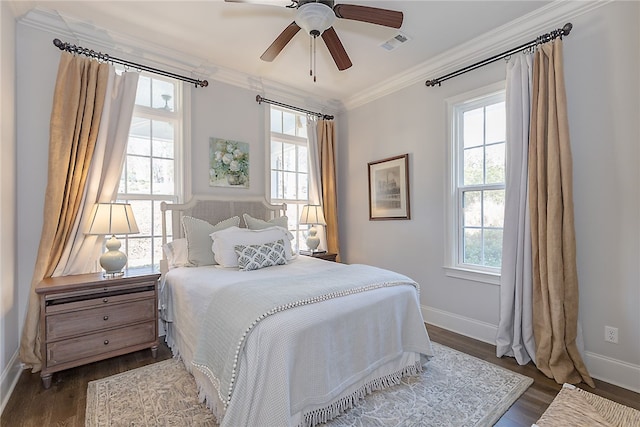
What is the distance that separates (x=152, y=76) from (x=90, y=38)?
0.55 meters

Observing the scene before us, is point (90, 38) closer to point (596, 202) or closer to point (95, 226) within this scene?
point (95, 226)

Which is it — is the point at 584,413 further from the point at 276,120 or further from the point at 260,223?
the point at 276,120

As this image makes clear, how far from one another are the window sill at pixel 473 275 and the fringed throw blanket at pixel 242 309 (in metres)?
1.30

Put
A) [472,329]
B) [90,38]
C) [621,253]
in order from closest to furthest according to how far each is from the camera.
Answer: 1. [621,253]
2. [90,38]
3. [472,329]

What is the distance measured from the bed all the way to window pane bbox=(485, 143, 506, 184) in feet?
4.92

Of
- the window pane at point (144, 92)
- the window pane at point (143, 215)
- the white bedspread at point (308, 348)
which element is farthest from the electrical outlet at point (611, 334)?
the window pane at point (144, 92)

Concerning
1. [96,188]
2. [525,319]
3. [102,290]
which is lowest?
[525,319]

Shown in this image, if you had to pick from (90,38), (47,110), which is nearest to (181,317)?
(47,110)

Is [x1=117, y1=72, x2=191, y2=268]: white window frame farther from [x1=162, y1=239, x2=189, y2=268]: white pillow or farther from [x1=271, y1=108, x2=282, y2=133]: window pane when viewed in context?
[x1=271, y1=108, x2=282, y2=133]: window pane

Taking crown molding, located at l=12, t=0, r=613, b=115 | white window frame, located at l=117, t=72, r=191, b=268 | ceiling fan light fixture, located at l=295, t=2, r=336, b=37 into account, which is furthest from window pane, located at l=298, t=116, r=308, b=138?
ceiling fan light fixture, located at l=295, t=2, r=336, b=37

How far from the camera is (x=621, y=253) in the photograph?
87.0 inches

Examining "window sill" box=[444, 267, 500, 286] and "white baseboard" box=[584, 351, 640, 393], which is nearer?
"white baseboard" box=[584, 351, 640, 393]

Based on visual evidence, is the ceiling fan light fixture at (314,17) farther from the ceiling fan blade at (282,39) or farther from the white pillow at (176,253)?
the white pillow at (176,253)

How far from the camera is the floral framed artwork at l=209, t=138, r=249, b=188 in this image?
3504mm
